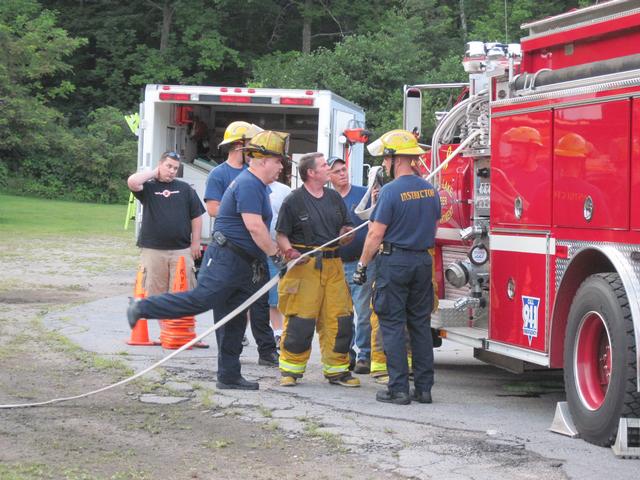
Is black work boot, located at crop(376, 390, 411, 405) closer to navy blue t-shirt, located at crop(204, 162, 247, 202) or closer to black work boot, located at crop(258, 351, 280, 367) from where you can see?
black work boot, located at crop(258, 351, 280, 367)

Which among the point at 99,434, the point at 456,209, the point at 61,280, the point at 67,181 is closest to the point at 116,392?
the point at 99,434

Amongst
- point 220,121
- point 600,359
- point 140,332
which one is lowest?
point 140,332

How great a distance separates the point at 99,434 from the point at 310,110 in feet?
35.9

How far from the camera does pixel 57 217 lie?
33.2m

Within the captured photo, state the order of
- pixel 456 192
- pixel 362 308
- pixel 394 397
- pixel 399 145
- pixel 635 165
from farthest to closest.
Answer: pixel 362 308 → pixel 456 192 → pixel 399 145 → pixel 394 397 → pixel 635 165

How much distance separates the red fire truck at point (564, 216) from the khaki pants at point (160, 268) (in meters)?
2.95

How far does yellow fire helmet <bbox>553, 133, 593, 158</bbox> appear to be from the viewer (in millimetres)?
7312

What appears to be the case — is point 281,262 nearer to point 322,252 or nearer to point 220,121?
point 322,252

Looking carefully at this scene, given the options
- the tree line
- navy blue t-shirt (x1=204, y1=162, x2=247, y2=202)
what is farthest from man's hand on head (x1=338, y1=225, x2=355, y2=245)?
the tree line

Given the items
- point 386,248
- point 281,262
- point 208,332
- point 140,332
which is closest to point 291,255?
point 281,262

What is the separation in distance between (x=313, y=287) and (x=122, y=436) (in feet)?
8.19

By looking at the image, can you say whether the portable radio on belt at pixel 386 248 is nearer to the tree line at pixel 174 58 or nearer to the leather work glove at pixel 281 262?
the leather work glove at pixel 281 262

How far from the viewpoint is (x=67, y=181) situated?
46.0 metres

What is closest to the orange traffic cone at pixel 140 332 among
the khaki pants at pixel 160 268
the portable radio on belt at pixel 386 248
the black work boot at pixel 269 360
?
the khaki pants at pixel 160 268
